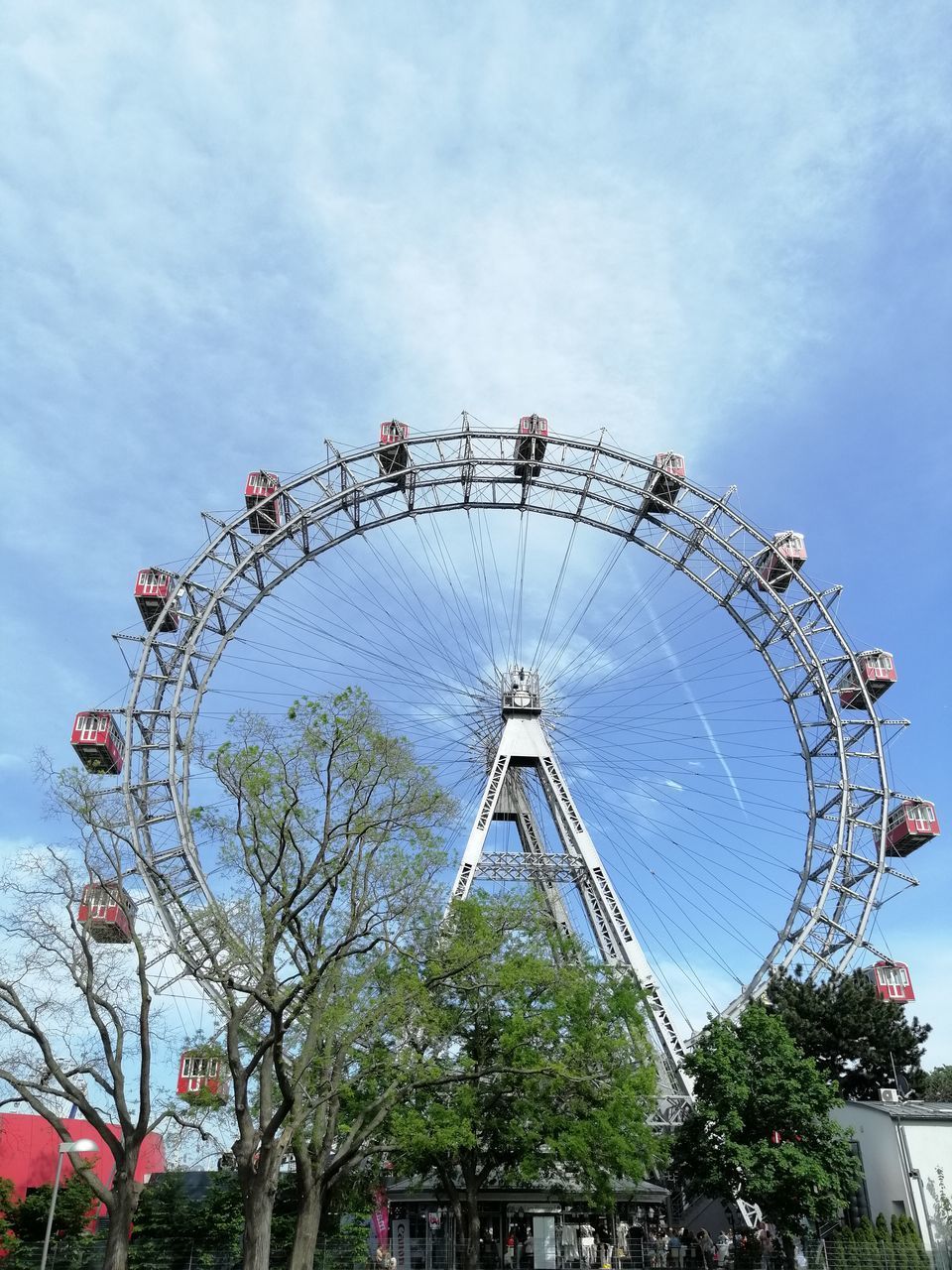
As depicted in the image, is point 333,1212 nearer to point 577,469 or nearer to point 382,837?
point 382,837

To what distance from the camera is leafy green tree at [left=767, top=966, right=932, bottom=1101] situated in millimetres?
33250

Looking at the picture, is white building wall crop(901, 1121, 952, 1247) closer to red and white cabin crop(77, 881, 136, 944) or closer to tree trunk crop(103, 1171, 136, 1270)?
tree trunk crop(103, 1171, 136, 1270)

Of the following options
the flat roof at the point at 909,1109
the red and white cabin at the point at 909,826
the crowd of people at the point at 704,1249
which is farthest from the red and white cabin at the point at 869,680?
the crowd of people at the point at 704,1249

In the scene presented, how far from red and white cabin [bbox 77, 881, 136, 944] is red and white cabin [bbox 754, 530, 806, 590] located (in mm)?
27687

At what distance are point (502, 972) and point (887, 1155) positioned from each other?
12.9 m

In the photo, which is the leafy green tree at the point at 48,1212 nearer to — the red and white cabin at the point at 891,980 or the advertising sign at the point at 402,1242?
the advertising sign at the point at 402,1242

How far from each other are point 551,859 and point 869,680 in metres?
14.7

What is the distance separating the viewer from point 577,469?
40656 mm

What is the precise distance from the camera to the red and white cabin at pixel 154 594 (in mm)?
37469

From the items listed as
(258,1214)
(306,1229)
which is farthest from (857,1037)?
(258,1214)

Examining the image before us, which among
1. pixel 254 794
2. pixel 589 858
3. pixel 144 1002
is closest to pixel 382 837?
pixel 254 794

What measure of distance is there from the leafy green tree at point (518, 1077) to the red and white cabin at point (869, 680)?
17.3 meters

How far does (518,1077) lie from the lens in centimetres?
2548

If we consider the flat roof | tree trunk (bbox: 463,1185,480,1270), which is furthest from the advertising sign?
the flat roof
